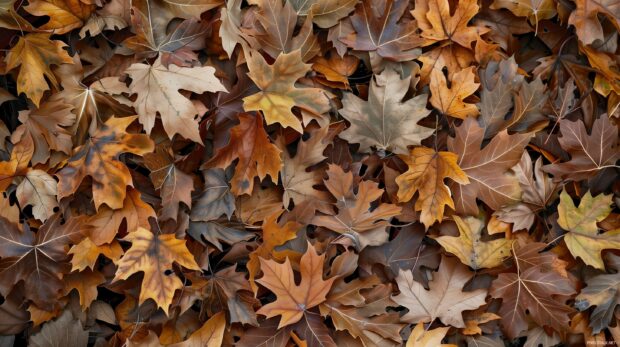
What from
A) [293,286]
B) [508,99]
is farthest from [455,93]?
[293,286]

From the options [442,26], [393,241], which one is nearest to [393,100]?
[442,26]

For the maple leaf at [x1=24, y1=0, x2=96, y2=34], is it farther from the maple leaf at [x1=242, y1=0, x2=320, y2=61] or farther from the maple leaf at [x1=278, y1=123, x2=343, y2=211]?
the maple leaf at [x1=278, y1=123, x2=343, y2=211]

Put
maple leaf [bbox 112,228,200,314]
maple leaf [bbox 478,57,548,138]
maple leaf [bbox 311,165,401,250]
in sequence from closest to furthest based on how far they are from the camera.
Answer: maple leaf [bbox 112,228,200,314], maple leaf [bbox 311,165,401,250], maple leaf [bbox 478,57,548,138]

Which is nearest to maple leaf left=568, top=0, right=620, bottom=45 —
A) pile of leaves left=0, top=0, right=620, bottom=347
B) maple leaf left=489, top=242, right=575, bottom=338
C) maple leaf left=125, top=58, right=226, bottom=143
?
pile of leaves left=0, top=0, right=620, bottom=347

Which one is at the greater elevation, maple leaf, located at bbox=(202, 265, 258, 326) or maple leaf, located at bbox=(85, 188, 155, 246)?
maple leaf, located at bbox=(85, 188, 155, 246)

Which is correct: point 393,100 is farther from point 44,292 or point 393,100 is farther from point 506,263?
point 44,292

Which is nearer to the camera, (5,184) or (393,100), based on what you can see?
(5,184)

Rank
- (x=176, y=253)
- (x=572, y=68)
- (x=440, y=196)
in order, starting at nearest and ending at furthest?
(x=176, y=253) → (x=440, y=196) → (x=572, y=68)

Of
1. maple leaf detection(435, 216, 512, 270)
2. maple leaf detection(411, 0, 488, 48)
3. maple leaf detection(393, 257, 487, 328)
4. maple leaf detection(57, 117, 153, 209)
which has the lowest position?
maple leaf detection(393, 257, 487, 328)

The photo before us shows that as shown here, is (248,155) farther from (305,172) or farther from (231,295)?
(231,295)
